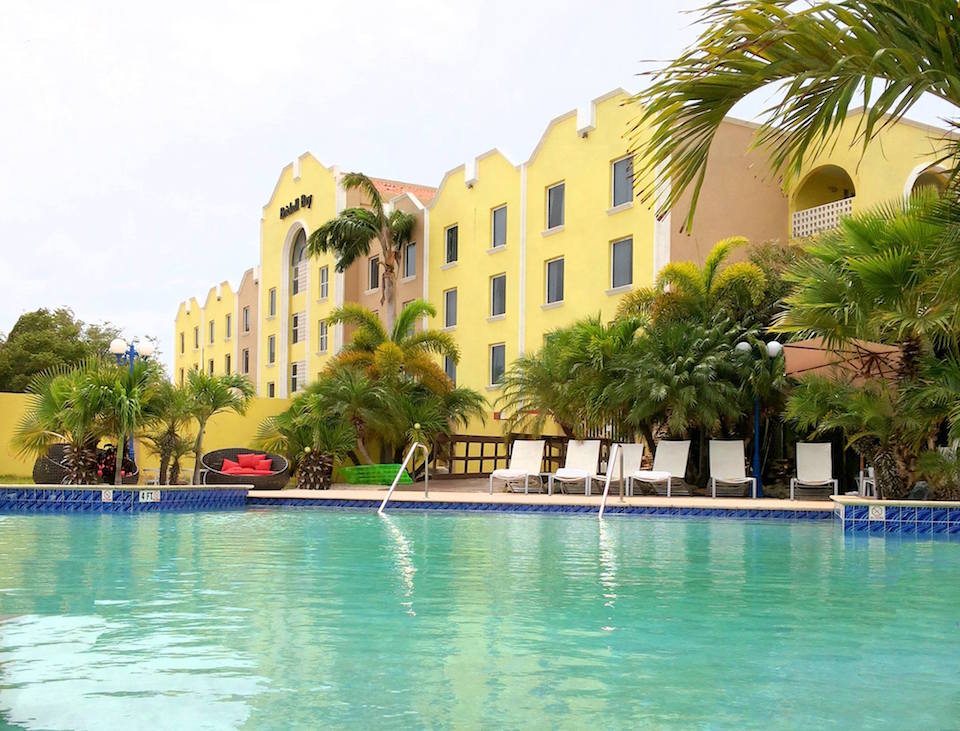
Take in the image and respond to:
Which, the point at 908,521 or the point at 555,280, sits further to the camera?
the point at 555,280

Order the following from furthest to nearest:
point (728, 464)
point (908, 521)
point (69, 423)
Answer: point (728, 464) → point (69, 423) → point (908, 521)

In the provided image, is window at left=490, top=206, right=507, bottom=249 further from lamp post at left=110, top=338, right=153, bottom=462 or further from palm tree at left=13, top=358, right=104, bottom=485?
palm tree at left=13, top=358, right=104, bottom=485

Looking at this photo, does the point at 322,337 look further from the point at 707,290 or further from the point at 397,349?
the point at 707,290

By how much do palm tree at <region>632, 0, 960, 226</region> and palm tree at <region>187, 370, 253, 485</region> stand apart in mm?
14927

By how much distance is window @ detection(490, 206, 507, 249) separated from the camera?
91.5 feet

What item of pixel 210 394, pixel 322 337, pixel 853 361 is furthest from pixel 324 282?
pixel 853 361

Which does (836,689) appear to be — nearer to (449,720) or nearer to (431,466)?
(449,720)

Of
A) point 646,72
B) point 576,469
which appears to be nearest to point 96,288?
point 576,469

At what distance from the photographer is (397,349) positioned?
74.4 feet

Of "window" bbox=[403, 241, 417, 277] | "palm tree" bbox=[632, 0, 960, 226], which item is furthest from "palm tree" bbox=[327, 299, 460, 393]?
"palm tree" bbox=[632, 0, 960, 226]

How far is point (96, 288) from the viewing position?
103 feet

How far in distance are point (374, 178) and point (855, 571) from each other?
104 ft

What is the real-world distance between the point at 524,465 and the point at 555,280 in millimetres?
8075

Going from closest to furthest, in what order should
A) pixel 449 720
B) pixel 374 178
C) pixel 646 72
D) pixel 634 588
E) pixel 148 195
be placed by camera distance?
pixel 449 720
pixel 646 72
pixel 634 588
pixel 148 195
pixel 374 178
